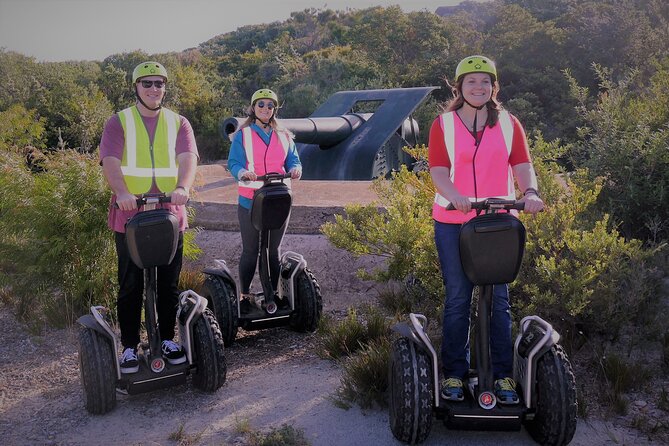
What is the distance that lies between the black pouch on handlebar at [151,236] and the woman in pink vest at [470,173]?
4.65ft

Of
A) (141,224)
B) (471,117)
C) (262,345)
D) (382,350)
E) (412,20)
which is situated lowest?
(262,345)

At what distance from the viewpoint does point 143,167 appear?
3910 millimetres

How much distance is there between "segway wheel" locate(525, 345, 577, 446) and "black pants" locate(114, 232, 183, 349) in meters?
2.17

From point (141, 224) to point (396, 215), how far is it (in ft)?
5.90

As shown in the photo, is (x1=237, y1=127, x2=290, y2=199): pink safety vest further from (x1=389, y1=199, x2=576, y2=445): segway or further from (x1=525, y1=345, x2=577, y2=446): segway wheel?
(x1=525, y1=345, x2=577, y2=446): segway wheel

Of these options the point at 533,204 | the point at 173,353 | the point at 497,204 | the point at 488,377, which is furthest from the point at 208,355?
the point at 533,204

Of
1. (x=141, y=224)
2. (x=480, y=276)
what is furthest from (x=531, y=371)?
(x=141, y=224)

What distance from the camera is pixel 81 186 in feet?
17.4

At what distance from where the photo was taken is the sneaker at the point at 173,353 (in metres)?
3.97

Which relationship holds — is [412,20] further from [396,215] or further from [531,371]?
[531,371]

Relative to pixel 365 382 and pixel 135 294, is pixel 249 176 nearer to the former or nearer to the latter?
pixel 135 294

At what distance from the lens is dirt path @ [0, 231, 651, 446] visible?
345cm

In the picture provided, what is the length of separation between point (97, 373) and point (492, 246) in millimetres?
2232

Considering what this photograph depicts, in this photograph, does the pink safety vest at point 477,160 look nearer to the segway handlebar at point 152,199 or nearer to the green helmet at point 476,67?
the green helmet at point 476,67
